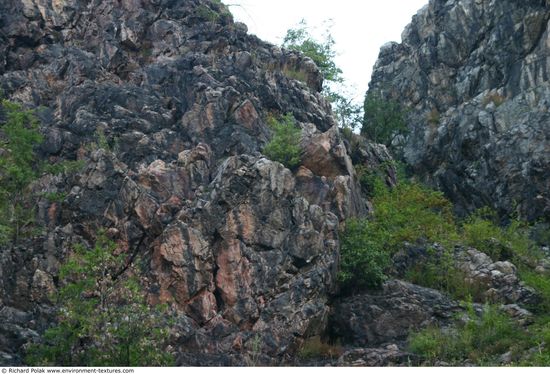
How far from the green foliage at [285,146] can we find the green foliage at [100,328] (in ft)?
34.0

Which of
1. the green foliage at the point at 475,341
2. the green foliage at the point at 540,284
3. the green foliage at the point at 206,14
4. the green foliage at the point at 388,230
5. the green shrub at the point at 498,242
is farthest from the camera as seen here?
the green foliage at the point at 206,14

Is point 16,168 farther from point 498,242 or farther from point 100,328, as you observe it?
point 498,242

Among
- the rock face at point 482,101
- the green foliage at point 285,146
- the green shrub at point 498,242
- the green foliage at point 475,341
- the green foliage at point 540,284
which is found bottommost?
the green foliage at point 475,341

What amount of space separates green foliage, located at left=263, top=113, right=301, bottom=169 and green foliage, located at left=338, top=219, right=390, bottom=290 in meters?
4.10

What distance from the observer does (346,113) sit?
161ft

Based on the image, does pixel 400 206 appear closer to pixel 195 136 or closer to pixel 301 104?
pixel 301 104

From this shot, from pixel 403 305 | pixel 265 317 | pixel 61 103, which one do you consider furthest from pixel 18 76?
pixel 403 305

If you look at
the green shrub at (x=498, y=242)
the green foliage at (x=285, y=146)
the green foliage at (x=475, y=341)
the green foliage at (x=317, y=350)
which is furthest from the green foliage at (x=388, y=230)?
the green foliage at (x=475, y=341)

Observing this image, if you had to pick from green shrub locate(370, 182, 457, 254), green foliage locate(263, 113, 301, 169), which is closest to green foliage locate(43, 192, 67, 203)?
green foliage locate(263, 113, 301, 169)

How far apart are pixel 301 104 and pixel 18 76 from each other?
13938mm

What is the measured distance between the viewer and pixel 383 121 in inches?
1800

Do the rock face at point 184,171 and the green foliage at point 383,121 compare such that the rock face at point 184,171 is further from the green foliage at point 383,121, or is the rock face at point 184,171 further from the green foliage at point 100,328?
the green foliage at point 383,121

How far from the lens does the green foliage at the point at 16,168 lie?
24625 millimetres

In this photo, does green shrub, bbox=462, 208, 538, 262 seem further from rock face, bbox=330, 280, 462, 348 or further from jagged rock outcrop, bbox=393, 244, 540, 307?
rock face, bbox=330, 280, 462, 348
